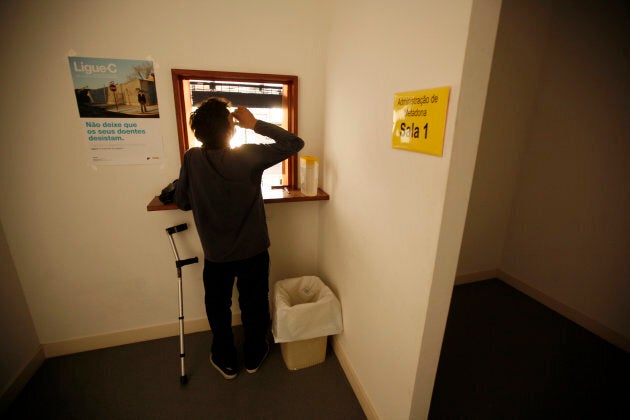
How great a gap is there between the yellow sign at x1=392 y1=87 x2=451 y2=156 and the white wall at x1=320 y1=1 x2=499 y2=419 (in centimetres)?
3

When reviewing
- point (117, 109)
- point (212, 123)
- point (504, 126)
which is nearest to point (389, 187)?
point (212, 123)

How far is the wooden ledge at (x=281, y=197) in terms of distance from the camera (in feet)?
5.29

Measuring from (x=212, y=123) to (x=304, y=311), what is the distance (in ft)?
3.81

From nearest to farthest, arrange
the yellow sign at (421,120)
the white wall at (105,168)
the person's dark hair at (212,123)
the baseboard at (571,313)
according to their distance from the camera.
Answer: the yellow sign at (421,120)
the person's dark hair at (212,123)
the white wall at (105,168)
the baseboard at (571,313)

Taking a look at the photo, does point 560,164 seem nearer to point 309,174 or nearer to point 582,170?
point 582,170

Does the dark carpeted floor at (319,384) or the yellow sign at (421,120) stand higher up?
the yellow sign at (421,120)

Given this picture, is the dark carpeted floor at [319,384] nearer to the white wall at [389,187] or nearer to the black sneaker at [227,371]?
the black sneaker at [227,371]

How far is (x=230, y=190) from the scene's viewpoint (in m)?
1.42

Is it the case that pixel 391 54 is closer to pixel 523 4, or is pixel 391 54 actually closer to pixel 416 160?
pixel 416 160

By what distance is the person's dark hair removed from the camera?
1.33 m

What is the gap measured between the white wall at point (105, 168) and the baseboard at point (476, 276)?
183cm

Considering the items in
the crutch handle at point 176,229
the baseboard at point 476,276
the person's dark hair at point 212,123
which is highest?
the person's dark hair at point 212,123

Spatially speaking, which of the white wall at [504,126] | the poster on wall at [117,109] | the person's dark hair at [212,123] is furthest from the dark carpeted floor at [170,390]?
the white wall at [504,126]

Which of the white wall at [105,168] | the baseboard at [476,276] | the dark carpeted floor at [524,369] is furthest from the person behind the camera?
the baseboard at [476,276]
